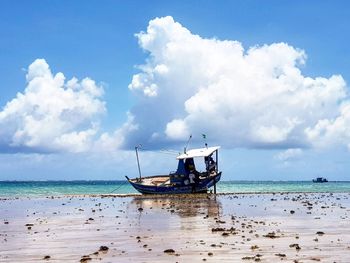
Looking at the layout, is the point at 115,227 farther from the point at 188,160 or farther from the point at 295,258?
the point at 188,160

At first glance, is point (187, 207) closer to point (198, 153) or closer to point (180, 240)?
point (180, 240)

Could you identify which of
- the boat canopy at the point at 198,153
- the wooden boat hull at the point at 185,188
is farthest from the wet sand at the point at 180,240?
the wooden boat hull at the point at 185,188

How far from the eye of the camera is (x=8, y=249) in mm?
24609

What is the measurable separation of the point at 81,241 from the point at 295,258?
11996 millimetres

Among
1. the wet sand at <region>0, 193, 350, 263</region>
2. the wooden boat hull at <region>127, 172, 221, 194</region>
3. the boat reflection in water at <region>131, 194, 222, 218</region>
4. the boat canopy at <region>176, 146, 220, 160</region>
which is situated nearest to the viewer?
the wet sand at <region>0, 193, 350, 263</region>

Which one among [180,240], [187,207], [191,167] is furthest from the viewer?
[191,167]

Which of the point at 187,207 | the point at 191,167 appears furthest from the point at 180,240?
the point at 191,167

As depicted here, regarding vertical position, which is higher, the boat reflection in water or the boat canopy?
the boat canopy

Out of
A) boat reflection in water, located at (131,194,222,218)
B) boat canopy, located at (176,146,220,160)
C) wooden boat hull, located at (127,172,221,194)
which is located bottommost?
boat reflection in water, located at (131,194,222,218)

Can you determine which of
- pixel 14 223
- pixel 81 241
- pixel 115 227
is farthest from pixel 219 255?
pixel 14 223

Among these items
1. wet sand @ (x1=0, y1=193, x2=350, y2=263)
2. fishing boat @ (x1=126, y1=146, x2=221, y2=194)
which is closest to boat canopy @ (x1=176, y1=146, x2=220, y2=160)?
fishing boat @ (x1=126, y1=146, x2=221, y2=194)

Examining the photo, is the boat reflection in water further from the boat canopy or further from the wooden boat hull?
the boat canopy

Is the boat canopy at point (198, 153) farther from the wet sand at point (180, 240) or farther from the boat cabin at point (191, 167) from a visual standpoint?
the wet sand at point (180, 240)

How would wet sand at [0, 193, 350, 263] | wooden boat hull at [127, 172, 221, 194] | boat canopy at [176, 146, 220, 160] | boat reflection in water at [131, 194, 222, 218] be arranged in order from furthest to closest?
wooden boat hull at [127, 172, 221, 194] → boat canopy at [176, 146, 220, 160] → boat reflection in water at [131, 194, 222, 218] → wet sand at [0, 193, 350, 263]
